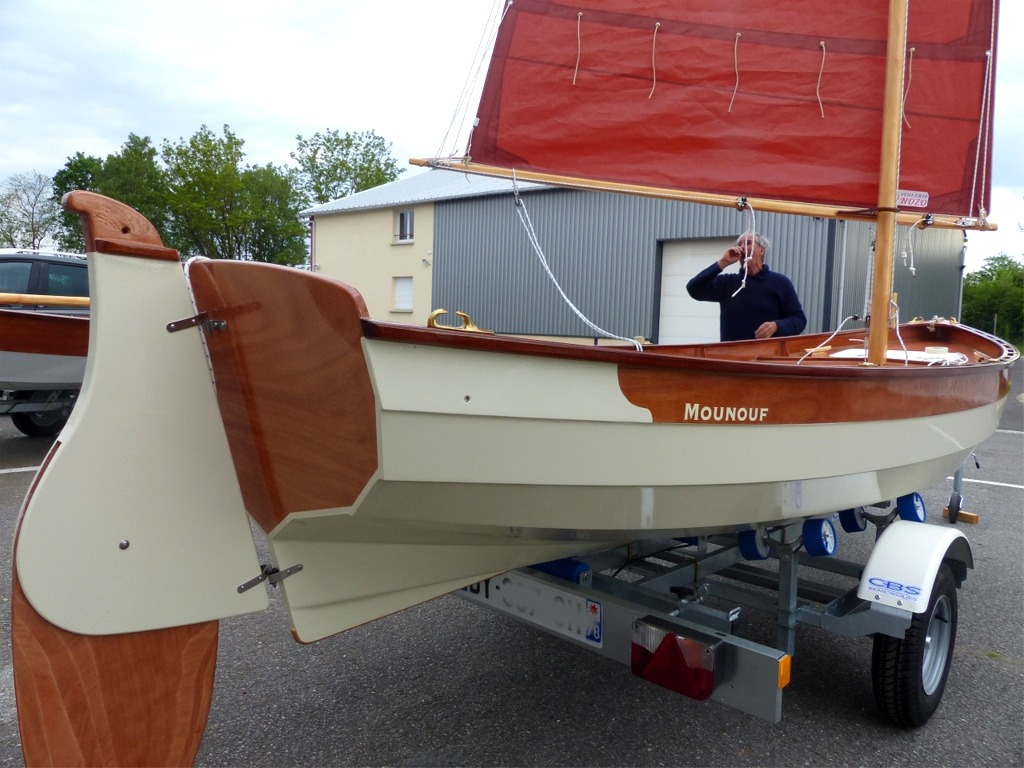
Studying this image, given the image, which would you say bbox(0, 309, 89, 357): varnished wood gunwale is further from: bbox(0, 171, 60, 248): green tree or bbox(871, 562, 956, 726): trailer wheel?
bbox(0, 171, 60, 248): green tree

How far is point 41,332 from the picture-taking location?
650 centimetres

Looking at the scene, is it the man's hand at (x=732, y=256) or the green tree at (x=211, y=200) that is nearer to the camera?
the man's hand at (x=732, y=256)

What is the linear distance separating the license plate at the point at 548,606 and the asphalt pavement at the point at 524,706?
40 centimetres

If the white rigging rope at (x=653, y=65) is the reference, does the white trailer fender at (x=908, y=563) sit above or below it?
below

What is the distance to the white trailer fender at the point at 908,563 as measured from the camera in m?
2.46

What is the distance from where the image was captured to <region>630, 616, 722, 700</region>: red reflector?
215 cm

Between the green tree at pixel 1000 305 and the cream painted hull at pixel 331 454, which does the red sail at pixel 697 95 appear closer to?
the cream painted hull at pixel 331 454

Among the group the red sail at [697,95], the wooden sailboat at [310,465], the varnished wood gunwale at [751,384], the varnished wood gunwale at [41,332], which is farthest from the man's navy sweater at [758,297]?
the varnished wood gunwale at [41,332]

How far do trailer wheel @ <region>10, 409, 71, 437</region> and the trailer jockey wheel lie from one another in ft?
24.2

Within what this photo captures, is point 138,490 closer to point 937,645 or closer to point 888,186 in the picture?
point 937,645

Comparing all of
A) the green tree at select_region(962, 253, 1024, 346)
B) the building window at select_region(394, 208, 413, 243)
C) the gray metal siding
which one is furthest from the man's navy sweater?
the green tree at select_region(962, 253, 1024, 346)

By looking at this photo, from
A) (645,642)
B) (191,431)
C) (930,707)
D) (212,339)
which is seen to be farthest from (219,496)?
(930,707)

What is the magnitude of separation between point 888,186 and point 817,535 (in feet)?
4.78

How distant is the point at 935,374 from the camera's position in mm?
2896
